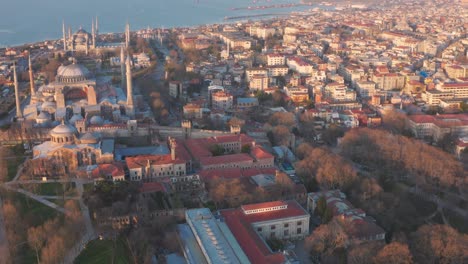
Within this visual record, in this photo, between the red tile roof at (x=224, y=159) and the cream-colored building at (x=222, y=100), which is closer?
the red tile roof at (x=224, y=159)

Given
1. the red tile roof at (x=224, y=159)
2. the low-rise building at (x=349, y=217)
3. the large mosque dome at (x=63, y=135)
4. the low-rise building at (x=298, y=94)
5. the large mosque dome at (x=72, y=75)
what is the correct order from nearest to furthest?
the low-rise building at (x=349, y=217) < the red tile roof at (x=224, y=159) < the large mosque dome at (x=63, y=135) < the large mosque dome at (x=72, y=75) < the low-rise building at (x=298, y=94)

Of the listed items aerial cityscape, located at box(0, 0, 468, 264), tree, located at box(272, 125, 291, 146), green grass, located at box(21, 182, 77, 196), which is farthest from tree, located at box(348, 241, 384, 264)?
tree, located at box(272, 125, 291, 146)

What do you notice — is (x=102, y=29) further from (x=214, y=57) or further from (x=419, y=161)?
(x=419, y=161)

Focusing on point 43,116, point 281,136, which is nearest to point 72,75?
point 43,116

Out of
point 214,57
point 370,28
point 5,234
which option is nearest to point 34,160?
point 5,234

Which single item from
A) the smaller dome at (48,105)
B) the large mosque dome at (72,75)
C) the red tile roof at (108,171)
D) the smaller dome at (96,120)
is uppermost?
the large mosque dome at (72,75)

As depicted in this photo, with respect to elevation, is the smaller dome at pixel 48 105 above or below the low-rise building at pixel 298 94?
above

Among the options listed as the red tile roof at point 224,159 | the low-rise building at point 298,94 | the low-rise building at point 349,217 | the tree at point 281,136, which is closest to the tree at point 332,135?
the tree at point 281,136

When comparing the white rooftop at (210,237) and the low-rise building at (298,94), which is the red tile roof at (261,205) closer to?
the white rooftop at (210,237)
